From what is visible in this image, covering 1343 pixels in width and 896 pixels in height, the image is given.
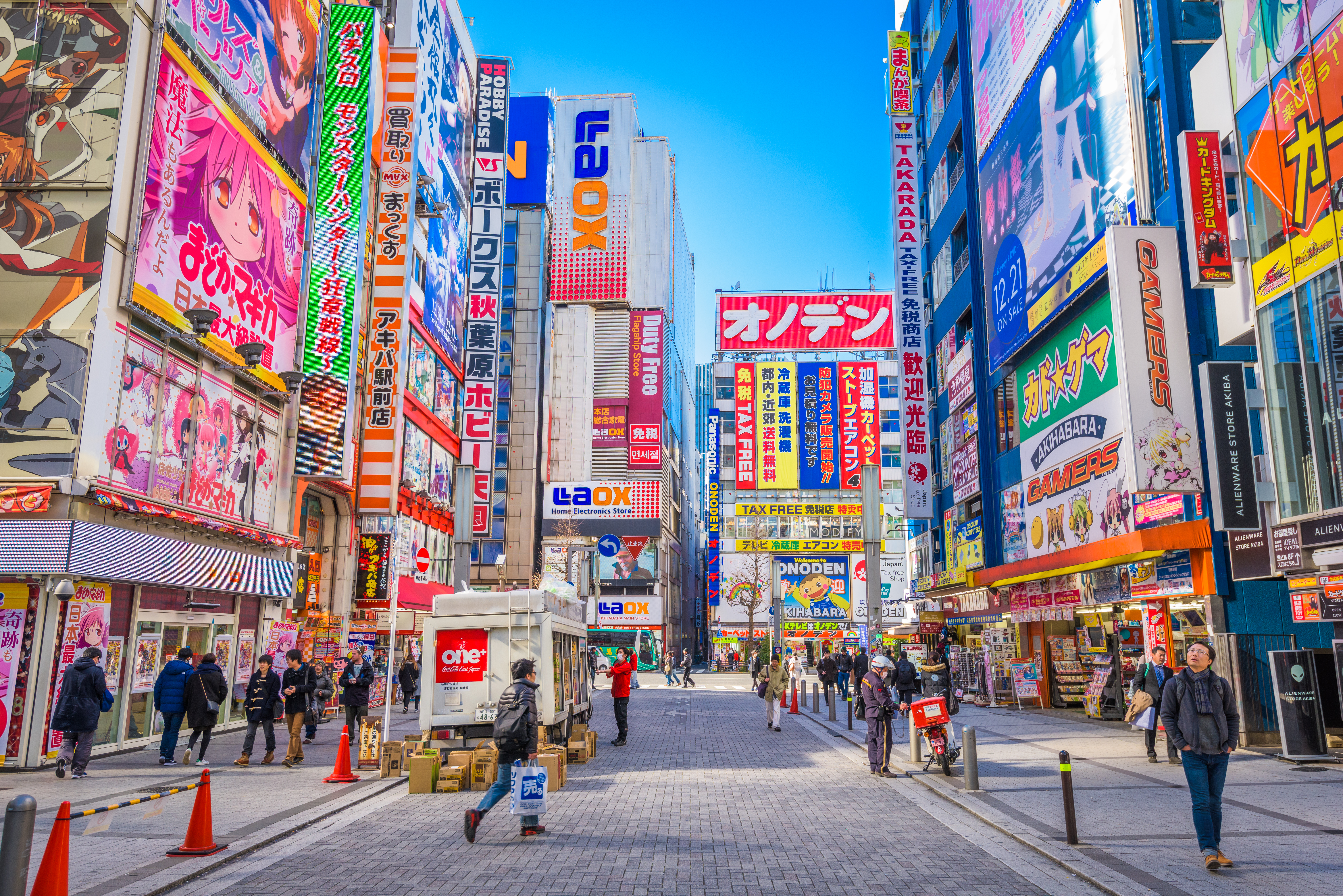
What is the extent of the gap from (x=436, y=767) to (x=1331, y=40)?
16630 mm

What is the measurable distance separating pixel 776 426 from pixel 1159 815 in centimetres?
6608

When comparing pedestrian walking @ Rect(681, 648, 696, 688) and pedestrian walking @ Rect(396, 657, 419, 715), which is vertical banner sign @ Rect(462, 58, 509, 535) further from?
pedestrian walking @ Rect(396, 657, 419, 715)

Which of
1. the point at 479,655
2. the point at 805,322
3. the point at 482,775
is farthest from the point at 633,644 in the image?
the point at 482,775

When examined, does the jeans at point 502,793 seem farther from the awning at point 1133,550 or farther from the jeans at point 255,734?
the awning at point 1133,550

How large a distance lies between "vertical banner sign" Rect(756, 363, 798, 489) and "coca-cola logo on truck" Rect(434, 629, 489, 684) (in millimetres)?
61090

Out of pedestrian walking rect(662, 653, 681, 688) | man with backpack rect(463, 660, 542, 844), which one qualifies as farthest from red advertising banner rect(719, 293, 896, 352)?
man with backpack rect(463, 660, 542, 844)

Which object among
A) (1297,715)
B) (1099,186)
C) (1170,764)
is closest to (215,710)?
(1170,764)

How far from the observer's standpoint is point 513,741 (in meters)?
9.26

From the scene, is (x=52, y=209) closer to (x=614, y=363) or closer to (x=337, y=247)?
(x=337, y=247)

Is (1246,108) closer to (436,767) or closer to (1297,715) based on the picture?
(1297,715)

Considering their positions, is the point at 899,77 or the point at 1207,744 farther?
the point at 899,77

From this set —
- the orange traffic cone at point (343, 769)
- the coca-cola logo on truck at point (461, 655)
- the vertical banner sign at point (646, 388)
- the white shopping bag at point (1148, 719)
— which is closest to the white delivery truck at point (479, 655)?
the coca-cola logo on truck at point (461, 655)

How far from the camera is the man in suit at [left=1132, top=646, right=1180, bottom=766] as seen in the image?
14.7 m

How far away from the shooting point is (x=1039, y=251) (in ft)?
86.8
